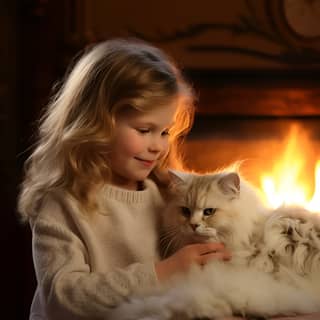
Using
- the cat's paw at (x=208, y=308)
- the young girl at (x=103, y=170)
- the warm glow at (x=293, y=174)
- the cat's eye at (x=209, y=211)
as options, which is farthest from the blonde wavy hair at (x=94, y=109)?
the warm glow at (x=293, y=174)

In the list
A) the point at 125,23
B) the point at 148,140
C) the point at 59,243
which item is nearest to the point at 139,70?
the point at 148,140

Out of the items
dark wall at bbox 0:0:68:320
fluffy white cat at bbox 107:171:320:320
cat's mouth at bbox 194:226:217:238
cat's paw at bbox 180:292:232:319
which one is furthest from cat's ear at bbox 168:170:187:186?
dark wall at bbox 0:0:68:320

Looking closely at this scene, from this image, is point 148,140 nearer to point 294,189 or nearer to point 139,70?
point 139,70

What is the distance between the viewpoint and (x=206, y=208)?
1.11 meters

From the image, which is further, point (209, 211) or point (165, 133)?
point (165, 133)

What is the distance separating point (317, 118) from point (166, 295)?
0.94 meters

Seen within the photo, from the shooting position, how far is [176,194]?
1174mm

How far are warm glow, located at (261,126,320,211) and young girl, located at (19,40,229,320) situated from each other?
58cm

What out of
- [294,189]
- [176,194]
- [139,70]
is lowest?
[294,189]

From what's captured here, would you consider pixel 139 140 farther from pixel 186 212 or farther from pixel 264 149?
pixel 264 149

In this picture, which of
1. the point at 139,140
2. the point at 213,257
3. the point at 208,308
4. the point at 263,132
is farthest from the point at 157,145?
the point at 263,132

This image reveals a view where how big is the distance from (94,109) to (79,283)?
33 centimetres

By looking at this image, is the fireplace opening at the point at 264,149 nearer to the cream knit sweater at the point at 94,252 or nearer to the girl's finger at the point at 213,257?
the cream knit sweater at the point at 94,252

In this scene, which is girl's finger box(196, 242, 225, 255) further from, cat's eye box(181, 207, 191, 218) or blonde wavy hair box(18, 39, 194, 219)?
blonde wavy hair box(18, 39, 194, 219)
